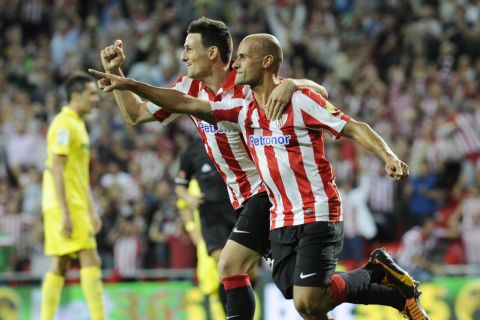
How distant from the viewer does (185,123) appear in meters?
14.8

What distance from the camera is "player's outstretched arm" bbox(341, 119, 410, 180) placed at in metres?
5.33

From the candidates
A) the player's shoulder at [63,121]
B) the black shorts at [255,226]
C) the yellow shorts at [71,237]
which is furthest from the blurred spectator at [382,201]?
the black shorts at [255,226]

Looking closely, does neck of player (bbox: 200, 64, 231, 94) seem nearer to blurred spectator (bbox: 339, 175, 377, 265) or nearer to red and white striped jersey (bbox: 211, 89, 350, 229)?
red and white striped jersey (bbox: 211, 89, 350, 229)

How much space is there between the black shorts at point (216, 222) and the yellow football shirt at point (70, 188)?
936 millimetres

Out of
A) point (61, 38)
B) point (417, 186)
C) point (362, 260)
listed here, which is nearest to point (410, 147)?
point (417, 186)

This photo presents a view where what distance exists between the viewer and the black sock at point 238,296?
623cm

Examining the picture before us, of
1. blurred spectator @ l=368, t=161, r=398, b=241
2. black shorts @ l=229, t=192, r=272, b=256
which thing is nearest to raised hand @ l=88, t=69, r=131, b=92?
black shorts @ l=229, t=192, r=272, b=256

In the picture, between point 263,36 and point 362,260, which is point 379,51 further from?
point 263,36

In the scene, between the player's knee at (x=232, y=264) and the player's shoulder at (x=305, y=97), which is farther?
the player's knee at (x=232, y=264)

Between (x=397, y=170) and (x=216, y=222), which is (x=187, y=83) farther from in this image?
(x=216, y=222)

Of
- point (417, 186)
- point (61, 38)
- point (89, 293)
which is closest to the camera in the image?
point (89, 293)

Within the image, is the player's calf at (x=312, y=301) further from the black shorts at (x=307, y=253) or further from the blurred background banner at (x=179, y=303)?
the blurred background banner at (x=179, y=303)

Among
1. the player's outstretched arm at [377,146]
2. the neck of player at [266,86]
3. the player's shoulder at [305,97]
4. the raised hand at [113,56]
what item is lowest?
the player's outstretched arm at [377,146]

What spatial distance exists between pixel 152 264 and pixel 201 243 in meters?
3.61
